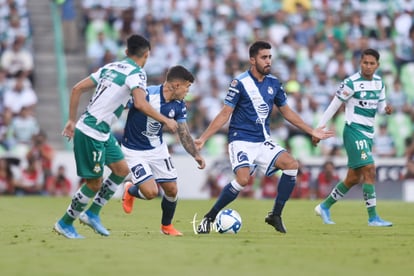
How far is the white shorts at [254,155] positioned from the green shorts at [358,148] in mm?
2217

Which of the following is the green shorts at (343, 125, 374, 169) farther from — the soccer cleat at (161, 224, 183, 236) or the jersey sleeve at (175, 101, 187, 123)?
the soccer cleat at (161, 224, 183, 236)

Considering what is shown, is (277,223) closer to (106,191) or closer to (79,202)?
(106,191)

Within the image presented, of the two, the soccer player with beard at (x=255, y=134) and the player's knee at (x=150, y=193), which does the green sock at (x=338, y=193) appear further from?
the player's knee at (x=150, y=193)

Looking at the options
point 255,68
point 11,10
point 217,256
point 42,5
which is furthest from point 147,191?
point 42,5

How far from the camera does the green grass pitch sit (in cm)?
1027

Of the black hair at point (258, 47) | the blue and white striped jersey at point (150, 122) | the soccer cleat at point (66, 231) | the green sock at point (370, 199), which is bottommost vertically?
the green sock at point (370, 199)

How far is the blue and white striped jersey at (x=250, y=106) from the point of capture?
14.8m

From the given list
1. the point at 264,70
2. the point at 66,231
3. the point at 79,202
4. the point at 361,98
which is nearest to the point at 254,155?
the point at 264,70

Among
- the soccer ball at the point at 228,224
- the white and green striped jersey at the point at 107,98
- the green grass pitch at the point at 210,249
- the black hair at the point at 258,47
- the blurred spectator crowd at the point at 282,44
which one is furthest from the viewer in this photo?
the blurred spectator crowd at the point at 282,44

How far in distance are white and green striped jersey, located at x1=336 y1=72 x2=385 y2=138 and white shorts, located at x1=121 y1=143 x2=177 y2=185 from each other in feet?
11.4

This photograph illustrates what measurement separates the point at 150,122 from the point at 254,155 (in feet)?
4.77

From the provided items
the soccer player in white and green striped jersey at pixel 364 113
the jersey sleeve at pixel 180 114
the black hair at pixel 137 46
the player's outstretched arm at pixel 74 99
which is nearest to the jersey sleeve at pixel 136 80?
the black hair at pixel 137 46

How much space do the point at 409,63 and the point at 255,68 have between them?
16530 millimetres

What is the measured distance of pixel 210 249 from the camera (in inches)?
473
